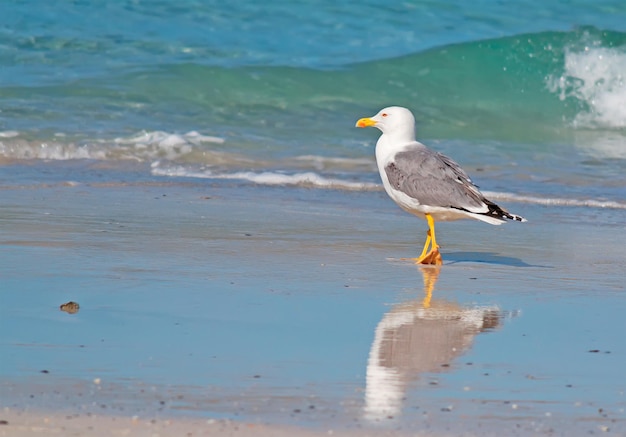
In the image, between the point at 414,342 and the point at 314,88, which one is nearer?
the point at 414,342

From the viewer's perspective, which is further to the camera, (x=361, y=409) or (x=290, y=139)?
(x=290, y=139)

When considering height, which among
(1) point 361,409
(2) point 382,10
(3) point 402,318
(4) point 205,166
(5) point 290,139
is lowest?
(1) point 361,409

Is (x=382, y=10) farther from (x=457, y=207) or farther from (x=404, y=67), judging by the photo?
(x=457, y=207)

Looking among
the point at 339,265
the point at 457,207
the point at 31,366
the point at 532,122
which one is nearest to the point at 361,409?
the point at 31,366

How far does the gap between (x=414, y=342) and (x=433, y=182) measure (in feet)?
6.55

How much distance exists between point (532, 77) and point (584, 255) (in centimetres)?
973

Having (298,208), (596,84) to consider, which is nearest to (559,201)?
(298,208)

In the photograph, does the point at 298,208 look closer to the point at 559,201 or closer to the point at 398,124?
the point at 398,124

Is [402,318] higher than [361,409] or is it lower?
higher

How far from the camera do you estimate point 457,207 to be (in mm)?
6164

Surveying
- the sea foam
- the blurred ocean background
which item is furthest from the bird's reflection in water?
the sea foam

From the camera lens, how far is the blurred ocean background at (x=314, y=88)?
32.2 ft

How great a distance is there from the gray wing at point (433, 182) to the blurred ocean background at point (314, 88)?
7.93ft

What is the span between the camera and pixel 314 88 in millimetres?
13883
